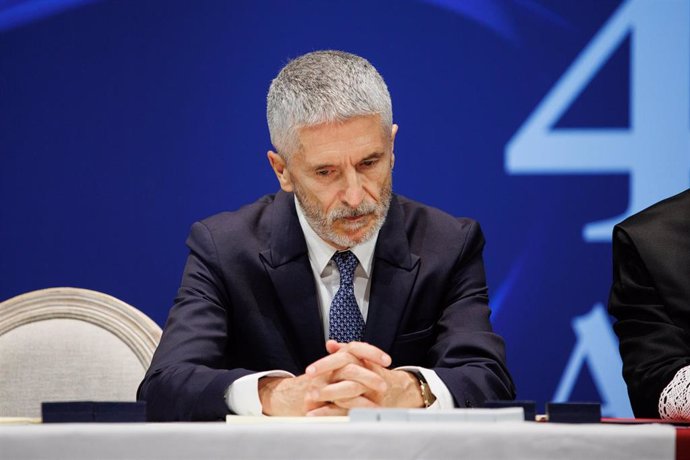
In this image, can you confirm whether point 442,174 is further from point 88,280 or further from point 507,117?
point 88,280

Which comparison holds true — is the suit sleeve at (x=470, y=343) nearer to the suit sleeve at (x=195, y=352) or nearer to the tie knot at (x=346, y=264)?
the tie knot at (x=346, y=264)

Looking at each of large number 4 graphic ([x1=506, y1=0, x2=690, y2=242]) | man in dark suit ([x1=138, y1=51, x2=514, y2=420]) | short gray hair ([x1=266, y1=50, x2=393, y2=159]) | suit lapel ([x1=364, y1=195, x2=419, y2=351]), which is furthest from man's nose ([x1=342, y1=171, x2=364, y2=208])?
large number 4 graphic ([x1=506, y1=0, x2=690, y2=242])

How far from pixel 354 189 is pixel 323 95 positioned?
Answer: 0.75 ft

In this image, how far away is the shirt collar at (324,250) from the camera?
7.91 feet

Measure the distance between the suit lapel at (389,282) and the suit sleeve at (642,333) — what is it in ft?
1.67

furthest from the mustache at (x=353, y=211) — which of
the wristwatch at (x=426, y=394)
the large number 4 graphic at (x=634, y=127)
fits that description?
the large number 4 graphic at (x=634, y=127)

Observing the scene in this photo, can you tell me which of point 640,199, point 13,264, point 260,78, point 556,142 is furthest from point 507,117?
point 13,264

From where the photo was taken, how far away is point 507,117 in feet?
11.1

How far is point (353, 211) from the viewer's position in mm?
Answer: 2250

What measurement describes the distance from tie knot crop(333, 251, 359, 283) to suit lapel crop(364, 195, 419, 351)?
0.06m

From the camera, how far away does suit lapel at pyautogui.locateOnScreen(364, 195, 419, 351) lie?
2.37 meters

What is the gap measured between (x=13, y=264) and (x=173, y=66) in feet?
2.83

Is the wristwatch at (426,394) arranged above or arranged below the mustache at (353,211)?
below

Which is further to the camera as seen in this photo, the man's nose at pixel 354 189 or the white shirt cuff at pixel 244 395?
the man's nose at pixel 354 189
